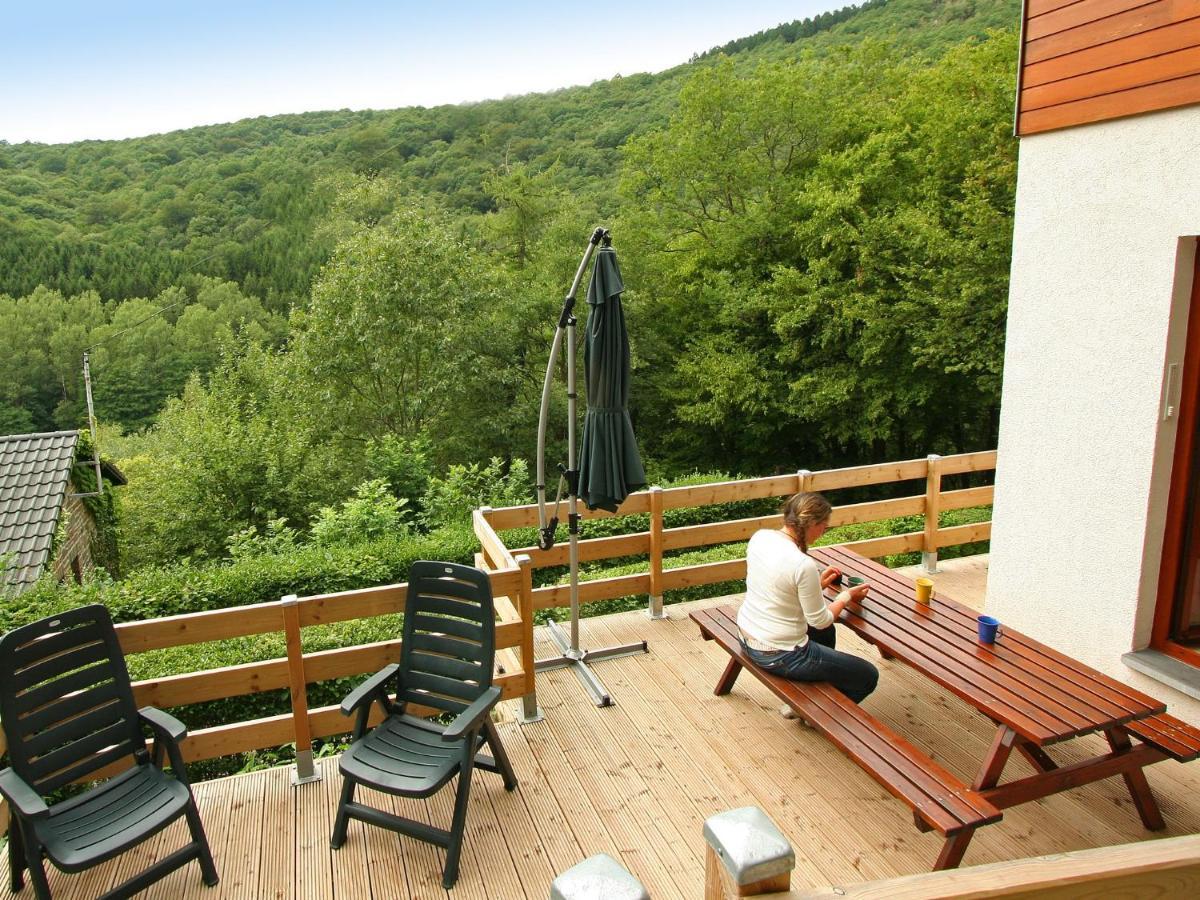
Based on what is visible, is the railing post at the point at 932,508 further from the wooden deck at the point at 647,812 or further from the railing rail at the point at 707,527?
the wooden deck at the point at 647,812

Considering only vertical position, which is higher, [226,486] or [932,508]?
[932,508]

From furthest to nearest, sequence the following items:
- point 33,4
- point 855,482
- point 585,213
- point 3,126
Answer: point 3,126 < point 33,4 < point 585,213 < point 855,482

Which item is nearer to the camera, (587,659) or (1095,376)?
(1095,376)

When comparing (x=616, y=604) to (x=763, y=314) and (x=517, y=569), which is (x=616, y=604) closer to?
(x=517, y=569)

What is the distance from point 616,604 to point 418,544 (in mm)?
2033

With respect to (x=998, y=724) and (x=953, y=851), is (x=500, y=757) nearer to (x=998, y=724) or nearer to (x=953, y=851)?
(x=953, y=851)

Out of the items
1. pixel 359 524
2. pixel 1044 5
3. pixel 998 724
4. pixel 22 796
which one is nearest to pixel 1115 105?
pixel 1044 5

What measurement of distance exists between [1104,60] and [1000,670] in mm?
2887

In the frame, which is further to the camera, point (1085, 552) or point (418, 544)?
point (418, 544)

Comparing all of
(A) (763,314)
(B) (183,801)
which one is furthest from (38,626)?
(A) (763,314)

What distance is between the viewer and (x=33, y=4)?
27.7m

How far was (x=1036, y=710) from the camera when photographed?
3158 mm

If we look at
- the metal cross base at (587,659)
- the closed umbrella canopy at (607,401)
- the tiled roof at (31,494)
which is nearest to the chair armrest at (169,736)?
the metal cross base at (587,659)

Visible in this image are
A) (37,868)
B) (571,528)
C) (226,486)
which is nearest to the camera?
(37,868)
